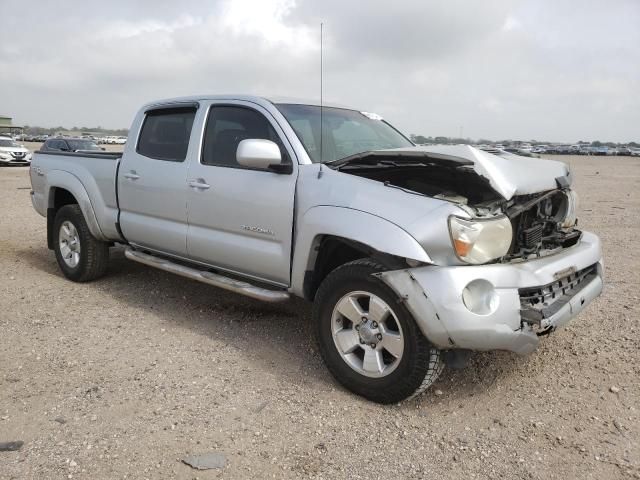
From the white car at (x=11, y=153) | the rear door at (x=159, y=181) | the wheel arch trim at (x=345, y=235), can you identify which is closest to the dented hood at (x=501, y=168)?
the wheel arch trim at (x=345, y=235)

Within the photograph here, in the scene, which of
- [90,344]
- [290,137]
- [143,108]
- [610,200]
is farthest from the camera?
[610,200]

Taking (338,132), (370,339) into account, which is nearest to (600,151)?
(338,132)

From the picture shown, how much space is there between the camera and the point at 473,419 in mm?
3027

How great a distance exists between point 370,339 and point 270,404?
714mm

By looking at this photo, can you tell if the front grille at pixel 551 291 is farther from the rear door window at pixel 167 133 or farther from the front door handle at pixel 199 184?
the rear door window at pixel 167 133

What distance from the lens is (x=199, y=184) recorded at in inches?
163

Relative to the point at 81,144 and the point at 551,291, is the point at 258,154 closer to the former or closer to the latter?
the point at 551,291

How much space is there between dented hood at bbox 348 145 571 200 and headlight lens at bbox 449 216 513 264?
182mm

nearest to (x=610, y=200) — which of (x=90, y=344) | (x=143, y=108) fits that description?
(x=143, y=108)

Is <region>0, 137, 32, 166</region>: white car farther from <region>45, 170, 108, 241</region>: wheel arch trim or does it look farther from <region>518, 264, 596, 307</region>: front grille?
<region>518, 264, 596, 307</region>: front grille

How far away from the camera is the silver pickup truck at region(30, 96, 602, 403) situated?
2865 mm

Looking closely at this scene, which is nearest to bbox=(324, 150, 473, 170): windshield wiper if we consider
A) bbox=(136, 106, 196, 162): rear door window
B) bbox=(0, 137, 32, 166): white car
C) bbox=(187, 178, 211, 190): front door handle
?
bbox=(187, 178, 211, 190): front door handle

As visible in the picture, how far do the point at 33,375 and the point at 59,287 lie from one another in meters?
2.17

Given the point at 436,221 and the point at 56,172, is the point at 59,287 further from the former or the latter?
the point at 436,221
